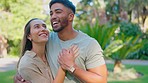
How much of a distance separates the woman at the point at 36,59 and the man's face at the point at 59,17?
0.55 feet

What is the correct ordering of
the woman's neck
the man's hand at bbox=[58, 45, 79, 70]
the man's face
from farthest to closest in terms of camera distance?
the woman's neck, the man's face, the man's hand at bbox=[58, 45, 79, 70]

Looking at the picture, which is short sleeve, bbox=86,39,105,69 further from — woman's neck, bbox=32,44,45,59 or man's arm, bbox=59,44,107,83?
woman's neck, bbox=32,44,45,59

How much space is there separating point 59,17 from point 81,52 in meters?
0.39

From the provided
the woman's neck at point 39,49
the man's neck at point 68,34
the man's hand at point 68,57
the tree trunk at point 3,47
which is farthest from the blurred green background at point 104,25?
the man's hand at point 68,57

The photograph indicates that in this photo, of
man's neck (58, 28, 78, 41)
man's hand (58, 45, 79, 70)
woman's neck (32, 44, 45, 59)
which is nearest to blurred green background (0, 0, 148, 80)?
woman's neck (32, 44, 45, 59)

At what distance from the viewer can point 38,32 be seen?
9.73ft

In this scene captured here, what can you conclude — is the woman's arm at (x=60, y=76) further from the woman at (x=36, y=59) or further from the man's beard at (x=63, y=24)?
the man's beard at (x=63, y=24)

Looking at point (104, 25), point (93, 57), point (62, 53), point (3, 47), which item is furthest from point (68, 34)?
point (3, 47)

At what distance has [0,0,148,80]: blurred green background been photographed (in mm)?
12625

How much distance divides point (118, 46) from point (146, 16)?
23917mm

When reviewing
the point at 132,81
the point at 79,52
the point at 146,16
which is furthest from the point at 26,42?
the point at 146,16

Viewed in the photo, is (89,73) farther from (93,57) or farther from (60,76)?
(60,76)

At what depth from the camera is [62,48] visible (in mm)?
2881

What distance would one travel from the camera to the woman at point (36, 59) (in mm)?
2904
